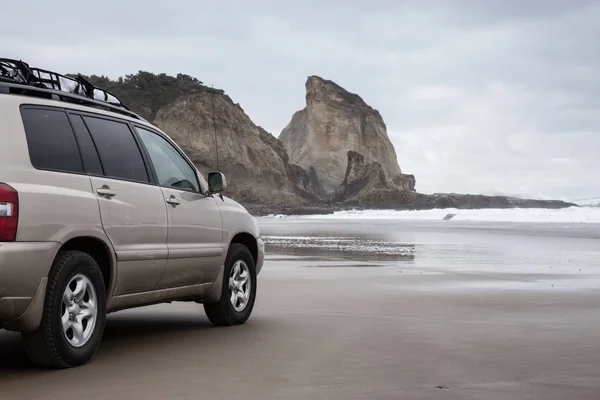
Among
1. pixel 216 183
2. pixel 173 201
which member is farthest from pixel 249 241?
pixel 173 201

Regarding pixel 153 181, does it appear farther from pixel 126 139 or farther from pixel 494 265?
pixel 494 265

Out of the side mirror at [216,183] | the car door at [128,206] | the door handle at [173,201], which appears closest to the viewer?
the car door at [128,206]

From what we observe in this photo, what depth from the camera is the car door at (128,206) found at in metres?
6.07

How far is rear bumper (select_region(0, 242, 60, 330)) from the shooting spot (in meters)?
4.99

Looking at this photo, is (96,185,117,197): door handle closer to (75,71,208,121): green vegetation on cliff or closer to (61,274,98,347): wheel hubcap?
(61,274,98,347): wheel hubcap

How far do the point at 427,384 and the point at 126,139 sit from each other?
313cm

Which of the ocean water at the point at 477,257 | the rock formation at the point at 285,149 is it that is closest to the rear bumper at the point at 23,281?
the ocean water at the point at 477,257

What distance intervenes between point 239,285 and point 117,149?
7.04 ft

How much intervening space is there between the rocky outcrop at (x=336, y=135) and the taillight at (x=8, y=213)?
11286cm

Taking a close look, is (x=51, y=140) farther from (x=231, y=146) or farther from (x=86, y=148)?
(x=231, y=146)

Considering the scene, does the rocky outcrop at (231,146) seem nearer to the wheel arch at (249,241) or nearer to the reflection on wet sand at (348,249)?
the reflection on wet sand at (348,249)

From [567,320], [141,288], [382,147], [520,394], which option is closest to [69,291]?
[141,288]

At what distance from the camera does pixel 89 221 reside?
5734 mm

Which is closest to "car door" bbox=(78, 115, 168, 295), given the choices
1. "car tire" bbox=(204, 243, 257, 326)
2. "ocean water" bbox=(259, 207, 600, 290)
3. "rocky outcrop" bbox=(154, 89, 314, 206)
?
"car tire" bbox=(204, 243, 257, 326)
